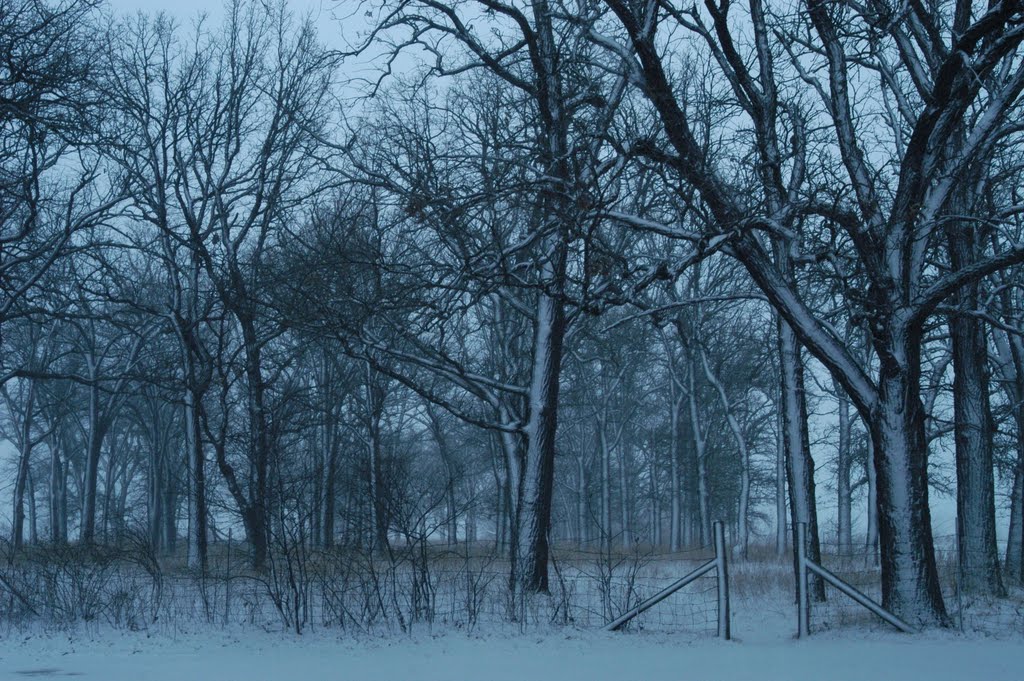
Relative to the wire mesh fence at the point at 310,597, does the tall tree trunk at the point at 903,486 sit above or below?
above

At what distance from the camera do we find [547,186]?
38.3 ft

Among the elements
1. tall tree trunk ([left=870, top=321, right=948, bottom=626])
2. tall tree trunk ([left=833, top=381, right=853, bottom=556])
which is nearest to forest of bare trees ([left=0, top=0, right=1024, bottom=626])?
tall tree trunk ([left=870, top=321, right=948, bottom=626])

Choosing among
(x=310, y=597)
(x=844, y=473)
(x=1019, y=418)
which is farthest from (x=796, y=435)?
(x=844, y=473)

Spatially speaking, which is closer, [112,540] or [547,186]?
[547,186]

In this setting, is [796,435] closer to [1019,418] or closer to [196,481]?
[1019,418]

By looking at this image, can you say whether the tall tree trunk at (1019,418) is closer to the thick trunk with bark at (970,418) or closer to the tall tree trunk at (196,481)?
the thick trunk with bark at (970,418)

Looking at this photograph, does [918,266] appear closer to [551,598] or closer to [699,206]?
[699,206]

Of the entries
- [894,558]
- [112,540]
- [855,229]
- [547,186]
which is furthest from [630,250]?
[112,540]

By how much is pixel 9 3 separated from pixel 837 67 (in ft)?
34.8

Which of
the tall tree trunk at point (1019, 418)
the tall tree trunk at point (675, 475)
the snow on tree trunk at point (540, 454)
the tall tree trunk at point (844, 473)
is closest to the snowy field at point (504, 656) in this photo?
the snow on tree trunk at point (540, 454)

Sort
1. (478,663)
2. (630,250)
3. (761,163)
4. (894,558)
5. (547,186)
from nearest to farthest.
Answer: (478,663) → (894,558) → (761,163) → (547,186) → (630,250)

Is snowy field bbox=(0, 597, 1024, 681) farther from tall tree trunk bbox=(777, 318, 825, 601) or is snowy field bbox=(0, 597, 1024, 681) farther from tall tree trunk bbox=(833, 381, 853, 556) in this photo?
tall tree trunk bbox=(833, 381, 853, 556)

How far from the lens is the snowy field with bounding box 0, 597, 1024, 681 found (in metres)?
8.17

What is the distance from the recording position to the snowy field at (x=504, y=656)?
8.17m
